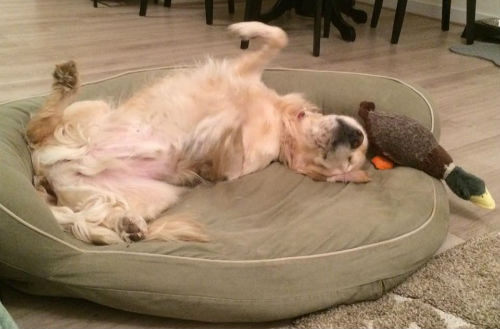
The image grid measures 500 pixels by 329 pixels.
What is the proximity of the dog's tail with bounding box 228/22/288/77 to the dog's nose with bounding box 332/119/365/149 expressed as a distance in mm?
516

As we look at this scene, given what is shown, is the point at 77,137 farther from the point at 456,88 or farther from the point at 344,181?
the point at 456,88

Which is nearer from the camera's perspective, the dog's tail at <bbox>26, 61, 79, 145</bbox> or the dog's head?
the dog's tail at <bbox>26, 61, 79, 145</bbox>

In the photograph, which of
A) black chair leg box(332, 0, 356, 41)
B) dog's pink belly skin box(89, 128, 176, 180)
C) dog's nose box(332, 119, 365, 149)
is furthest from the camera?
black chair leg box(332, 0, 356, 41)

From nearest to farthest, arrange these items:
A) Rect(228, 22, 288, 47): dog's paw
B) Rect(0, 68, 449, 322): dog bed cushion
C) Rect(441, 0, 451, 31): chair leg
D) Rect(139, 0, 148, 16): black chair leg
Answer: Rect(0, 68, 449, 322): dog bed cushion → Rect(228, 22, 288, 47): dog's paw → Rect(441, 0, 451, 31): chair leg → Rect(139, 0, 148, 16): black chair leg

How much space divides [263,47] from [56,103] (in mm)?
956

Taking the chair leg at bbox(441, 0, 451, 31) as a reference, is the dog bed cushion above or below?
below

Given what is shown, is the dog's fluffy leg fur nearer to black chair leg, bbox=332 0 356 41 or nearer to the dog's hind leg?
the dog's hind leg

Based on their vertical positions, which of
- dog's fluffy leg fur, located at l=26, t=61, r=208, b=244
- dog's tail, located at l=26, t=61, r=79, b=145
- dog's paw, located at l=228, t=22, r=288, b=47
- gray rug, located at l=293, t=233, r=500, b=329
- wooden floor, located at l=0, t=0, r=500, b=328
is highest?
dog's paw, located at l=228, t=22, r=288, b=47

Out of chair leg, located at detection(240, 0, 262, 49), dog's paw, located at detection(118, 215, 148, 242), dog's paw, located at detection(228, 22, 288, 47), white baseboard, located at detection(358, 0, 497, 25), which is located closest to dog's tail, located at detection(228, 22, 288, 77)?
dog's paw, located at detection(228, 22, 288, 47)

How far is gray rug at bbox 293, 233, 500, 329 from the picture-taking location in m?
1.45

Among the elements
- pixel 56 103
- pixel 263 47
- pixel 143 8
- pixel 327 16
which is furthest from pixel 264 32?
pixel 143 8

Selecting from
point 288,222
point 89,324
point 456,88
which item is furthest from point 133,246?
point 456,88

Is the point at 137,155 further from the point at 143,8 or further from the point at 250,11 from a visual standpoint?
the point at 143,8

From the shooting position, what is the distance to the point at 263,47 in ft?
7.48
